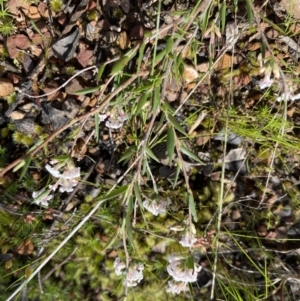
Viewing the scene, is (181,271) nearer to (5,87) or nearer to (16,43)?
(5,87)

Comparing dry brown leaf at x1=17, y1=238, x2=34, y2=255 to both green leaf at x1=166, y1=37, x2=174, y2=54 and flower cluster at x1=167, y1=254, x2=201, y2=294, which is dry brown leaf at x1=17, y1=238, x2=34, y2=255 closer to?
flower cluster at x1=167, y1=254, x2=201, y2=294

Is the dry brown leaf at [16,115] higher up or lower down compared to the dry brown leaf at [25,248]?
higher up

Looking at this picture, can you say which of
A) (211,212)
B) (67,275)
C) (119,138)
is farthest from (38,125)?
(211,212)

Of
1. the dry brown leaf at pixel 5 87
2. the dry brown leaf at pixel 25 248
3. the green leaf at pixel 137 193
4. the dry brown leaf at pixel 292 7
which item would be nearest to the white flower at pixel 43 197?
the dry brown leaf at pixel 25 248

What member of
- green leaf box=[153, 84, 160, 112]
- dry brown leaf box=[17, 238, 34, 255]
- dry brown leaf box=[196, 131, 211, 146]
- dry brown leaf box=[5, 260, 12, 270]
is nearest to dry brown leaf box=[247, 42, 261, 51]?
dry brown leaf box=[196, 131, 211, 146]

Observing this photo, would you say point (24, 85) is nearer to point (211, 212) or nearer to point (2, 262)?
point (2, 262)

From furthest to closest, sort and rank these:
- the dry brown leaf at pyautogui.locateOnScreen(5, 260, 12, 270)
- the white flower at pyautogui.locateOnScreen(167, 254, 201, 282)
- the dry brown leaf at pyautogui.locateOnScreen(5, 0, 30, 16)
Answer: the dry brown leaf at pyautogui.locateOnScreen(5, 260, 12, 270) → the dry brown leaf at pyautogui.locateOnScreen(5, 0, 30, 16) → the white flower at pyautogui.locateOnScreen(167, 254, 201, 282)

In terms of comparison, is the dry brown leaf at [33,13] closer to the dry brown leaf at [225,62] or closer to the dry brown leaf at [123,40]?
the dry brown leaf at [123,40]

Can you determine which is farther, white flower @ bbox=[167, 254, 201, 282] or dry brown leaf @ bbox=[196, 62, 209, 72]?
dry brown leaf @ bbox=[196, 62, 209, 72]

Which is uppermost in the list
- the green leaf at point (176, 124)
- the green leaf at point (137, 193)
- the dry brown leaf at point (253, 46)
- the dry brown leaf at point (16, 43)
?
the dry brown leaf at point (16, 43)
